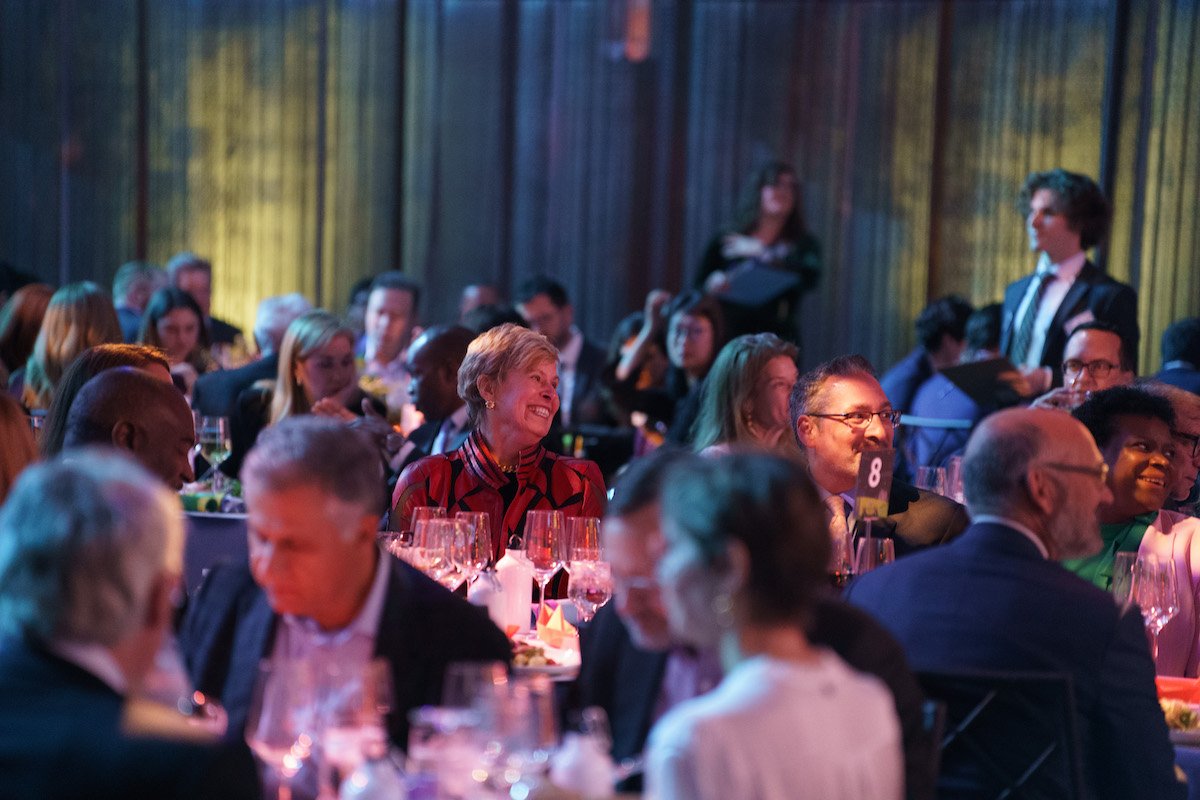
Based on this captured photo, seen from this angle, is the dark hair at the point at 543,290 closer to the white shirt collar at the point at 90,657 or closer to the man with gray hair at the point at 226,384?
the man with gray hair at the point at 226,384

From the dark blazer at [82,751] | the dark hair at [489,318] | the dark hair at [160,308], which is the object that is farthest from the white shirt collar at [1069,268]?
the dark blazer at [82,751]

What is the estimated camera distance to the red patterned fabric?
15.2 feet

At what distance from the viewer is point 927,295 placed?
10477 mm

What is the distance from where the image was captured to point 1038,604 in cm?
280

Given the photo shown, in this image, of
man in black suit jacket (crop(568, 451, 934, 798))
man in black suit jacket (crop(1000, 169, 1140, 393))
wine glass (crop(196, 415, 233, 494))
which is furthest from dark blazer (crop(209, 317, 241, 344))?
man in black suit jacket (crop(568, 451, 934, 798))

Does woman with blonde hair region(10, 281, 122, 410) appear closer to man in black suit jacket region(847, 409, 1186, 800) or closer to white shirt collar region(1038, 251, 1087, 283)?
white shirt collar region(1038, 251, 1087, 283)

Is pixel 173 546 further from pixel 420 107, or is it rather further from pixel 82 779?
pixel 420 107

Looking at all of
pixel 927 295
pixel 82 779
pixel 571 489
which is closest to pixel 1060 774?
pixel 82 779

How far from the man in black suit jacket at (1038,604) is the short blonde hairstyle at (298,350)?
3876mm

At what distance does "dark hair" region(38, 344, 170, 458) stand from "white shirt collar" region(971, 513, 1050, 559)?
2.25 metres

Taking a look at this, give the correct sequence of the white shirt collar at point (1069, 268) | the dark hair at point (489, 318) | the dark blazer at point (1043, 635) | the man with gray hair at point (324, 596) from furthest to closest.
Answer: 1. the white shirt collar at point (1069, 268)
2. the dark hair at point (489, 318)
3. the dark blazer at point (1043, 635)
4. the man with gray hair at point (324, 596)

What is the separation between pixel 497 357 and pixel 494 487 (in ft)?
1.37

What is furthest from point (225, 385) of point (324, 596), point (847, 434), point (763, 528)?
point (763, 528)

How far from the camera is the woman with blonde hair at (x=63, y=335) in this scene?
654cm
